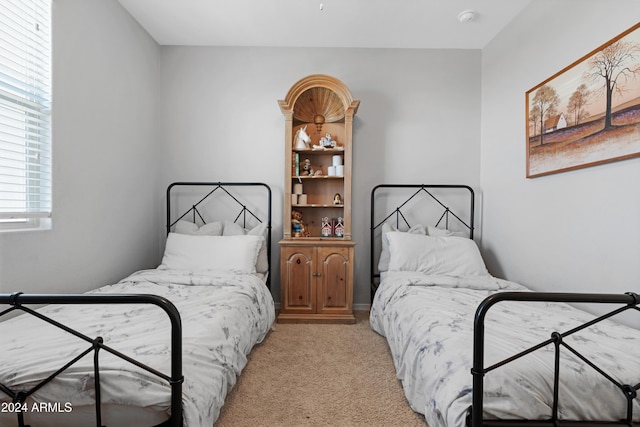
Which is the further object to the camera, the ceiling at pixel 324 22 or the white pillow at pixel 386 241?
the white pillow at pixel 386 241

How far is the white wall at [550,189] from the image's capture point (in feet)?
5.41

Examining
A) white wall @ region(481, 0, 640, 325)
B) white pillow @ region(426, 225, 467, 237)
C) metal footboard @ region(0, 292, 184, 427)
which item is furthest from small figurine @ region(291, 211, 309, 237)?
metal footboard @ region(0, 292, 184, 427)

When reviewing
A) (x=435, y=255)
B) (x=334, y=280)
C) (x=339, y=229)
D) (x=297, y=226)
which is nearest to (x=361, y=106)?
(x=339, y=229)

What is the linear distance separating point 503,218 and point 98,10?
346 cm

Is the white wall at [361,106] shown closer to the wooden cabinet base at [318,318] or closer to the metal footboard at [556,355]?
the wooden cabinet base at [318,318]

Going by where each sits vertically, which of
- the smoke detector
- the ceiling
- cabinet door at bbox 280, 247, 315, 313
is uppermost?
the ceiling

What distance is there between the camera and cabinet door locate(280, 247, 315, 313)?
2750mm

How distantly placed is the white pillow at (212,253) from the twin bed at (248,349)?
0.35 ft

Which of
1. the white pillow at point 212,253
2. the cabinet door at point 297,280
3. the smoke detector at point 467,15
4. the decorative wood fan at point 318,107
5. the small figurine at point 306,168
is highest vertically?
the smoke detector at point 467,15

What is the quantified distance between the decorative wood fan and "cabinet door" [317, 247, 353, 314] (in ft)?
4.08

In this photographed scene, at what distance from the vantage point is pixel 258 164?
3.11 metres

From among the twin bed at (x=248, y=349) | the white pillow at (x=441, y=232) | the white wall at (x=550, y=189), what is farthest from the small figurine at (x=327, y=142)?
the white wall at (x=550, y=189)

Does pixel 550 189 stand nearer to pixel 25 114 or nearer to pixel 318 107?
pixel 318 107

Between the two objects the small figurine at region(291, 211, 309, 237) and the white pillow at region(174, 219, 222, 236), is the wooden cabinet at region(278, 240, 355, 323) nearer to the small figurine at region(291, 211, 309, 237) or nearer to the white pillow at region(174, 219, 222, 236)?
the small figurine at region(291, 211, 309, 237)
